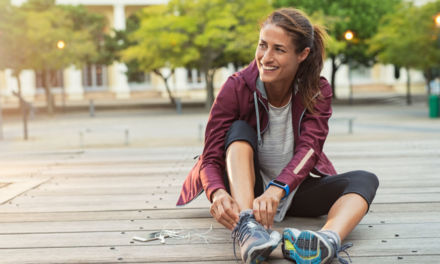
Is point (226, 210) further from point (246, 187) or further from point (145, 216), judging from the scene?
point (145, 216)

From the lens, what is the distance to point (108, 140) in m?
13.8

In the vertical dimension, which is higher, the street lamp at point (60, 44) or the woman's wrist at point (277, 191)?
the street lamp at point (60, 44)

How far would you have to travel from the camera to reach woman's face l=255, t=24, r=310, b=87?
319 cm

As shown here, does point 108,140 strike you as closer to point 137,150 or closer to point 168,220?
point 137,150

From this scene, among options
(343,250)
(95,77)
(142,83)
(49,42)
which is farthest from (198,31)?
(95,77)

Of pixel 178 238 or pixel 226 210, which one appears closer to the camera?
pixel 226 210

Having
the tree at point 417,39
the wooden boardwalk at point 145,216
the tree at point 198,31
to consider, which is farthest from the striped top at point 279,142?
the tree at point 198,31

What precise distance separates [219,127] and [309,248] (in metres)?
1.00

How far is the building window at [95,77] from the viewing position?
5181 centimetres

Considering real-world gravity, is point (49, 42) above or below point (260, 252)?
above

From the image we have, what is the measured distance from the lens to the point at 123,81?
49.9 metres

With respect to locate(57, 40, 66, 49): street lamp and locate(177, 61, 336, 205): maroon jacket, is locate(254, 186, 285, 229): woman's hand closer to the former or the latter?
locate(177, 61, 336, 205): maroon jacket

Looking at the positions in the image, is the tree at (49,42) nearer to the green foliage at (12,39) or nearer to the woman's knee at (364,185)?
the green foliage at (12,39)

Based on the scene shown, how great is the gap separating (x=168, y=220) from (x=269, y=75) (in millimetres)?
1128
